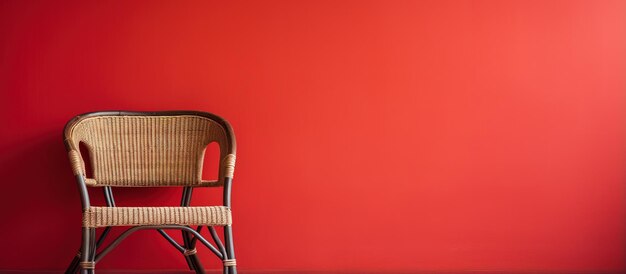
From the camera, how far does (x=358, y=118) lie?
3.11 metres

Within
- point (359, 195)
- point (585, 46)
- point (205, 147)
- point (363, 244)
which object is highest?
point (585, 46)

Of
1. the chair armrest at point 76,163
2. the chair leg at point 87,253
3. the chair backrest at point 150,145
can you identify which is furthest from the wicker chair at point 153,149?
the chair leg at point 87,253

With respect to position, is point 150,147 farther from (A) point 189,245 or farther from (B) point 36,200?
(B) point 36,200

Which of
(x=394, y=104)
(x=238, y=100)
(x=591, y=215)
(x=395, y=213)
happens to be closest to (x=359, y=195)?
(x=395, y=213)

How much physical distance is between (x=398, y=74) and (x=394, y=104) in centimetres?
13

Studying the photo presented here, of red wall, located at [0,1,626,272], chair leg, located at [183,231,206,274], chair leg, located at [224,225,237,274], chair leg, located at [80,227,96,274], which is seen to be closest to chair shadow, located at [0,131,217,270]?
red wall, located at [0,1,626,272]

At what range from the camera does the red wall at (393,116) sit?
3088mm

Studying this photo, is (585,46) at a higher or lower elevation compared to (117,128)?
higher

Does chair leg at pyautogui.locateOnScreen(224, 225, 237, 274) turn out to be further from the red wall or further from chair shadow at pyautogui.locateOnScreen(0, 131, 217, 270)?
chair shadow at pyautogui.locateOnScreen(0, 131, 217, 270)

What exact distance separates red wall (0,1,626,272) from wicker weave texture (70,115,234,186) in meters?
0.18

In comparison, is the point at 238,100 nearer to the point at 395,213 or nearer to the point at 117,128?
the point at 117,128

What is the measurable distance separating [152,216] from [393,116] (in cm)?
119

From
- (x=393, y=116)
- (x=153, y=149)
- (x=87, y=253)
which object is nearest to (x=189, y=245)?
(x=153, y=149)

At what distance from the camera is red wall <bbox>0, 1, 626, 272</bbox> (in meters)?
3.09
